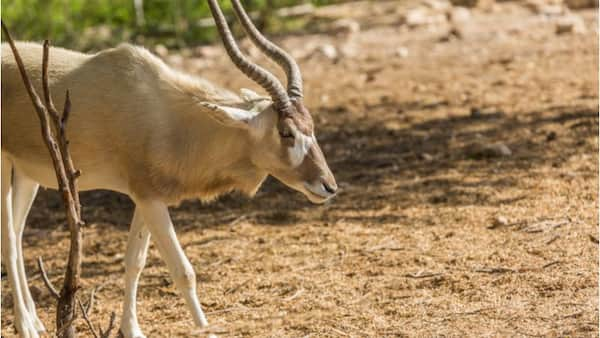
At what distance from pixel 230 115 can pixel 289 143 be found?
1.20ft

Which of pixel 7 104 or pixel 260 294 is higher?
pixel 7 104

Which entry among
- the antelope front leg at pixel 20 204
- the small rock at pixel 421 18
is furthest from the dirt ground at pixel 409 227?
the small rock at pixel 421 18

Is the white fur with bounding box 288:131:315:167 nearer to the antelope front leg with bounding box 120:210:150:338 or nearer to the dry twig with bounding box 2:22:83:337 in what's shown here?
the antelope front leg with bounding box 120:210:150:338

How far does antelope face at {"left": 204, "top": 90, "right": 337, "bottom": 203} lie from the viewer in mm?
6195

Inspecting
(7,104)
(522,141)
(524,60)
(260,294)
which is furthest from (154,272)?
(524,60)

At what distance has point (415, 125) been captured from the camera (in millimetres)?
10969

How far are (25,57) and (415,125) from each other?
5187 mm

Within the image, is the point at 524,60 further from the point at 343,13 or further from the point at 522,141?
the point at 343,13

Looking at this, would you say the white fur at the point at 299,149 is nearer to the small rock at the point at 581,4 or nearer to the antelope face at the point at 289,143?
the antelope face at the point at 289,143

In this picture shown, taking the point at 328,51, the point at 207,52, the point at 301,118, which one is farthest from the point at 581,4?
the point at 301,118

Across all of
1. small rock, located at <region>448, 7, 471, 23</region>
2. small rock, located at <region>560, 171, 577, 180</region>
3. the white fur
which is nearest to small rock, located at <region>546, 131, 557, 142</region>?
small rock, located at <region>560, 171, 577, 180</region>

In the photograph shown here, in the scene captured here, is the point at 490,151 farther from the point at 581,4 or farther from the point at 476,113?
the point at 581,4

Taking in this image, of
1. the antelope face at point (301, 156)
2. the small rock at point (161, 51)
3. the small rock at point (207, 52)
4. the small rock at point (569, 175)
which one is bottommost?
the small rock at point (207, 52)

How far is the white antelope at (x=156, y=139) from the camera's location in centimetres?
622
